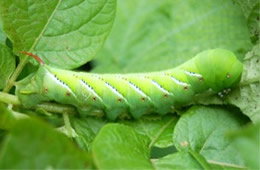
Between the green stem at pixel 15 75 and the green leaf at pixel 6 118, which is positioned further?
the green stem at pixel 15 75

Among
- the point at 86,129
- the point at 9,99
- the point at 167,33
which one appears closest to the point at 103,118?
the point at 86,129

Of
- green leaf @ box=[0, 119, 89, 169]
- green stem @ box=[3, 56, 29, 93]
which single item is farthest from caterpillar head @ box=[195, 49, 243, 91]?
green leaf @ box=[0, 119, 89, 169]

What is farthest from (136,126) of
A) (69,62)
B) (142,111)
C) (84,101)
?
Result: (69,62)

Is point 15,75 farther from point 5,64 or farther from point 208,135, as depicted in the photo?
point 208,135

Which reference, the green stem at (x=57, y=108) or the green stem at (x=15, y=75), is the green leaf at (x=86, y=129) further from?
the green stem at (x=15, y=75)

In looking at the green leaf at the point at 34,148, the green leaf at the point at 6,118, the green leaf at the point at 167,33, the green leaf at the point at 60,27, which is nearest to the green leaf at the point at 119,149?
the green leaf at the point at 34,148

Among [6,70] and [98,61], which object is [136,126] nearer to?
[6,70]
